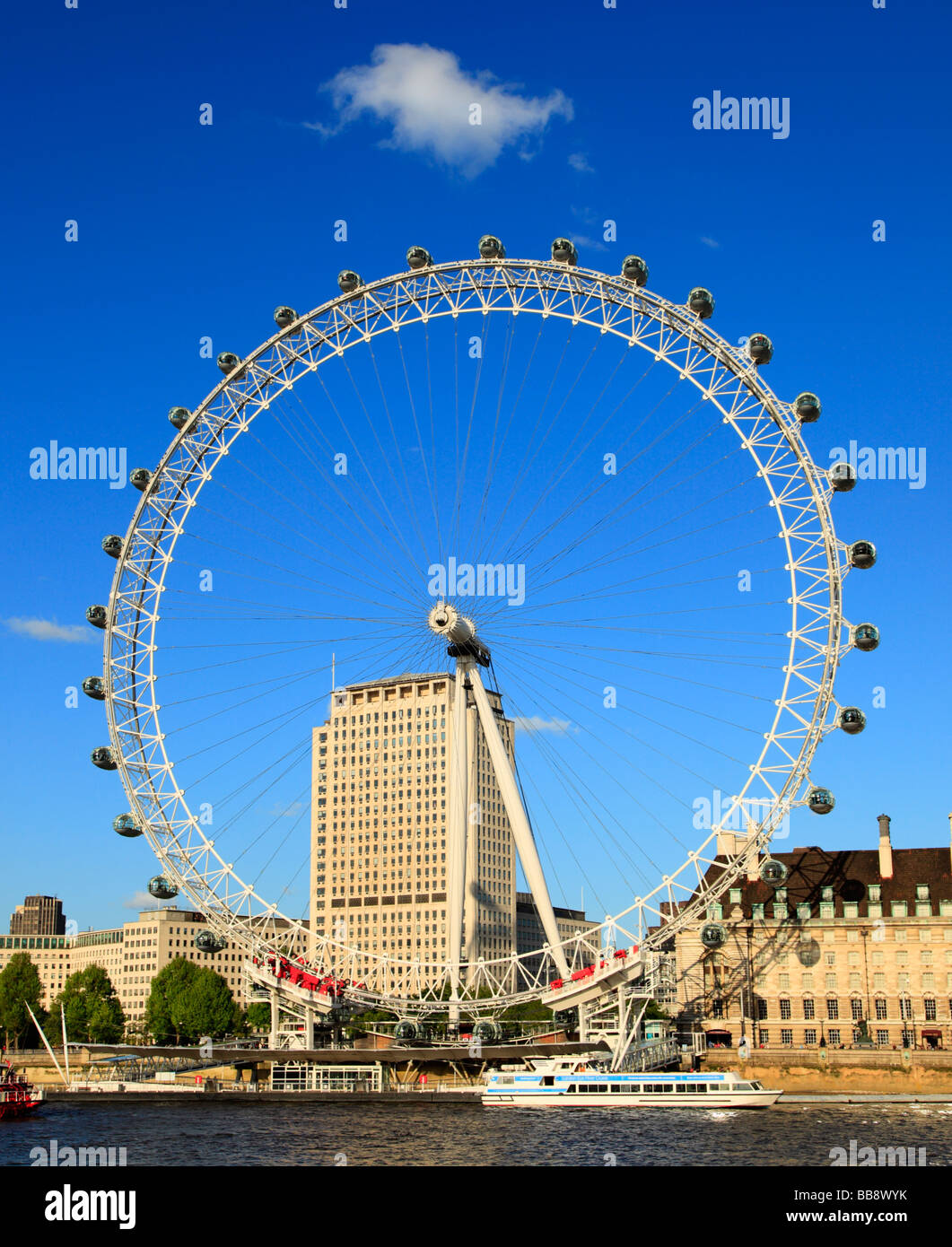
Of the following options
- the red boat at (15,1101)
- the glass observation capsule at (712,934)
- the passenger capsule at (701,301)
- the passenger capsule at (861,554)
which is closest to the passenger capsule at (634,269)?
the passenger capsule at (701,301)

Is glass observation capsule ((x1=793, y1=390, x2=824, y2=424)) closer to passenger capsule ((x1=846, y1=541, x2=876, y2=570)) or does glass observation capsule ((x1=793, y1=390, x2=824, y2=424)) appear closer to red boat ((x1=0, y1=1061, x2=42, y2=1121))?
passenger capsule ((x1=846, y1=541, x2=876, y2=570))

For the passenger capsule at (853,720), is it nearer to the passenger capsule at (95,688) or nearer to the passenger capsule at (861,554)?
the passenger capsule at (861,554)

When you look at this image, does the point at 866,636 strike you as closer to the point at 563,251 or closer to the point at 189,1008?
the point at 563,251

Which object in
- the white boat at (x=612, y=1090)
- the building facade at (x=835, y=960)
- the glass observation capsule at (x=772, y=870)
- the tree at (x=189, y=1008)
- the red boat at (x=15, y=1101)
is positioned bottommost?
the tree at (x=189, y=1008)

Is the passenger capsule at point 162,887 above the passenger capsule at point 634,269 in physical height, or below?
below

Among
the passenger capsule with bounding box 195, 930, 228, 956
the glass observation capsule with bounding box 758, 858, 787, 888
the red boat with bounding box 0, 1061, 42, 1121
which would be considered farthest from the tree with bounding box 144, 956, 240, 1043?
the glass observation capsule with bounding box 758, 858, 787, 888

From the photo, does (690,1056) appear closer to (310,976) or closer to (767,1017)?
(767,1017)
